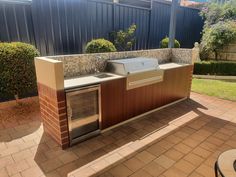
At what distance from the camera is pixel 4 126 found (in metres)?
3.16

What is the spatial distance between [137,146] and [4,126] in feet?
7.35

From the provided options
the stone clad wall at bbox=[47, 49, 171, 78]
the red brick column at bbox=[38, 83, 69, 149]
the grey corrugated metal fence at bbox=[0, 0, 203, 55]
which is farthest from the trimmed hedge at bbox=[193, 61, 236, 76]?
the red brick column at bbox=[38, 83, 69, 149]

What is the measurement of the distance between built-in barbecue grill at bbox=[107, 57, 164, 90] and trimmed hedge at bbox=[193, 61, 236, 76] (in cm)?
411

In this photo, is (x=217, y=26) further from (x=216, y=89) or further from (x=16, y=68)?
(x=16, y=68)

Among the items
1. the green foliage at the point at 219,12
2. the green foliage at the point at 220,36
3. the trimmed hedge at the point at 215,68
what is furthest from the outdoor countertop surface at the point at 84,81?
the green foliage at the point at 219,12

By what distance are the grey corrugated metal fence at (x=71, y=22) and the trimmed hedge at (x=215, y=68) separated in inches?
73.0

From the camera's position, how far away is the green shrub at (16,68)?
3325mm

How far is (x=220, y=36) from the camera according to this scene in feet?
23.9

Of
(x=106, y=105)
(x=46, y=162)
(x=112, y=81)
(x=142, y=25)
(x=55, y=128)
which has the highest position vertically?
(x=142, y=25)

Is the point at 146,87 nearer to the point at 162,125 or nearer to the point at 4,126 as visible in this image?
the point at 162,125

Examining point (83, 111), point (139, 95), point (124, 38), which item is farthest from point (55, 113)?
point (124, 38)

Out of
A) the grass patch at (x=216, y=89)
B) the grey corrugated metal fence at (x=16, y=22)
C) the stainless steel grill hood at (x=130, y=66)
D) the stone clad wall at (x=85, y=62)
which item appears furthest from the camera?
the grass patch at (x=216, y=89)

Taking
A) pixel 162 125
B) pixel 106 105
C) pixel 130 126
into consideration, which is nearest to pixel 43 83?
pixel 106 105

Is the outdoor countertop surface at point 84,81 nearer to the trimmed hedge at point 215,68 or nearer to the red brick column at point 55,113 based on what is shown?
the red brick column at point 55,113
